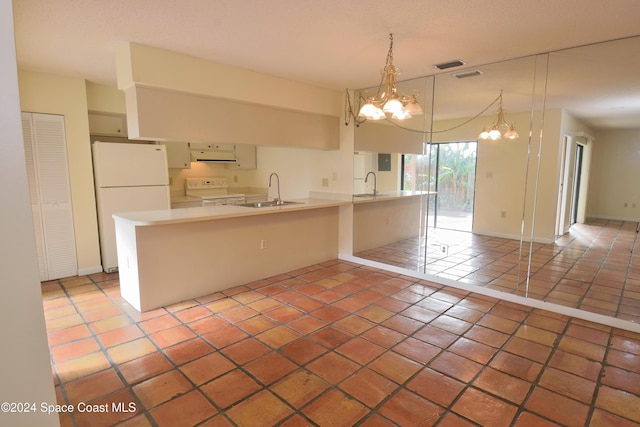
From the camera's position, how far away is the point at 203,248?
3520mm

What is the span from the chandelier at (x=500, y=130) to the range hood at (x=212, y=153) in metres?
4.40

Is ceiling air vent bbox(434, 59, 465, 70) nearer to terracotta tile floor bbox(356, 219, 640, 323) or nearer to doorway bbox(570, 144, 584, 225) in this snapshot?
doorway bbox(570, 144, 584, 225)

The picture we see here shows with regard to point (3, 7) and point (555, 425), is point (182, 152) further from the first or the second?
point (555, 425)

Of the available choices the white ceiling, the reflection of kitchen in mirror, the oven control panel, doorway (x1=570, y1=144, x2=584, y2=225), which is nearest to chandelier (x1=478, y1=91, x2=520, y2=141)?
the reflection of kitchen in mirror

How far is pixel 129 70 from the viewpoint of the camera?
2914 mm

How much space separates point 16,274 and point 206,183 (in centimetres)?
523

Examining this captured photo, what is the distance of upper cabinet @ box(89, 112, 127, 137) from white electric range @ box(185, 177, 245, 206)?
1432 mm

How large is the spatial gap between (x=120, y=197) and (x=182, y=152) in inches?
65.7

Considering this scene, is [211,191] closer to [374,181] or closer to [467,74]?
[374,181]

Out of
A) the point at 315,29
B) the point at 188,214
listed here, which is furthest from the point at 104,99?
the point at 315,29

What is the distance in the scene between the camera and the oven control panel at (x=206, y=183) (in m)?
5.93

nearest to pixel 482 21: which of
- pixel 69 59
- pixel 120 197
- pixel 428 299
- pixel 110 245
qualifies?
pixel 428 299

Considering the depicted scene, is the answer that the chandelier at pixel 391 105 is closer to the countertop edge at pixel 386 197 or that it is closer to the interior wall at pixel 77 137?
the countertop edge at pixel 386 197

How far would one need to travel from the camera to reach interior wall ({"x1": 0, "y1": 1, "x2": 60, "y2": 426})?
103 cm
